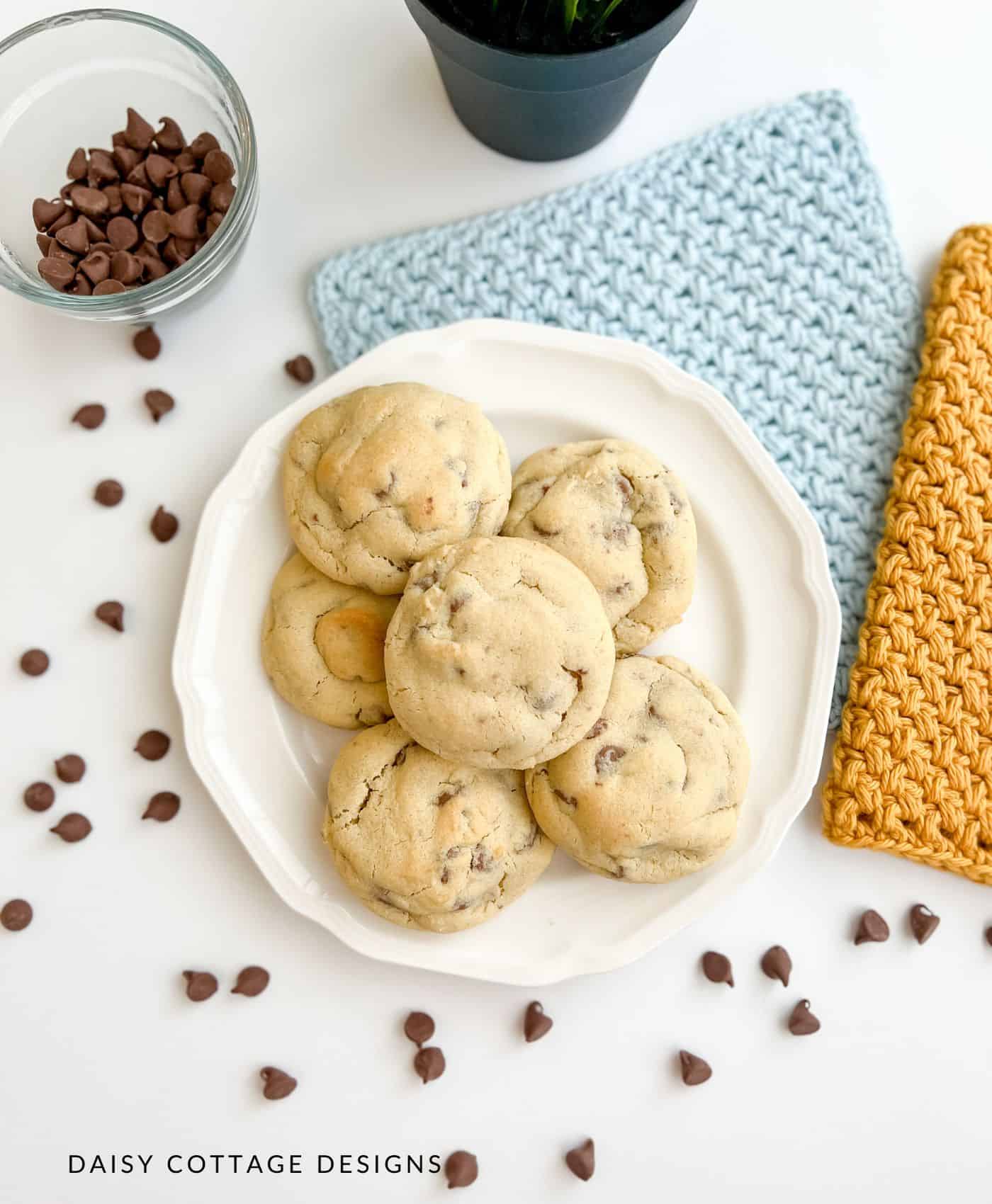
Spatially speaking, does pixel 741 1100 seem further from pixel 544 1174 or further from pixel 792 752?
pixel 792 752

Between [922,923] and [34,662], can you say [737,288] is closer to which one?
[922,923]

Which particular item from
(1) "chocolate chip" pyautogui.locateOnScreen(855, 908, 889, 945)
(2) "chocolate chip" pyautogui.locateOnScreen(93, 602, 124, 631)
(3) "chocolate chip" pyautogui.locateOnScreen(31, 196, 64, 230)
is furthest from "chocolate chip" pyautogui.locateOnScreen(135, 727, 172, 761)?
(1) "chocolate chip" pyautogui.locateOnScreen(855, 908, 889, 945)

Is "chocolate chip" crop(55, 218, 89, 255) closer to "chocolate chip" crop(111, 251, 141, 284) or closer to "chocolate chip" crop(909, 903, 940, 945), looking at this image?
"chocolate chip" crop(111, 251, 141, 284)

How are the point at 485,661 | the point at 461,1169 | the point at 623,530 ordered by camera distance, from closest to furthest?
the point at 485,661 → the point at 623,530 → the point at 461,1169

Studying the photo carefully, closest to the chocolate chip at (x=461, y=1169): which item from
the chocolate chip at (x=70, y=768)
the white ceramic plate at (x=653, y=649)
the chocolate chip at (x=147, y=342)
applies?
the white ceramic plate at (x=653, y=649)

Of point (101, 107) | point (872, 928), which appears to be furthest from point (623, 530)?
point (101, 107)

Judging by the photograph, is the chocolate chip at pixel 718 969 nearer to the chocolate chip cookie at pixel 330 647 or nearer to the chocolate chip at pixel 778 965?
the chocolate chip at pixel 778 965
